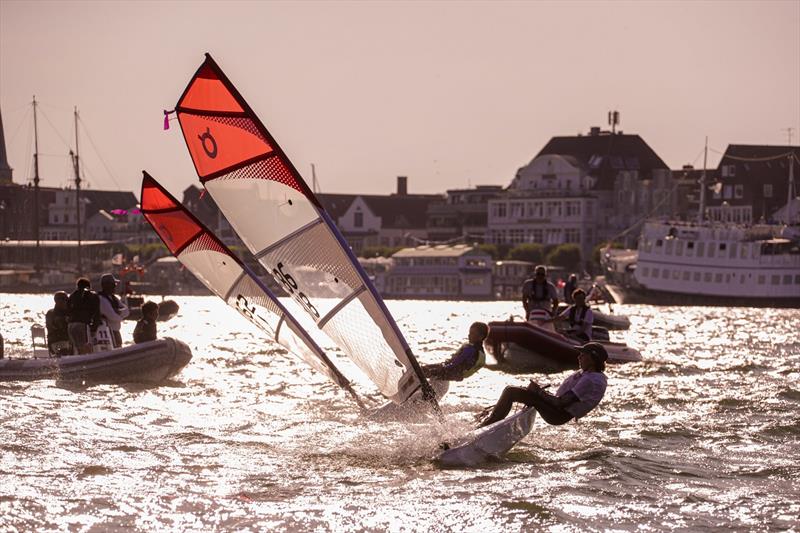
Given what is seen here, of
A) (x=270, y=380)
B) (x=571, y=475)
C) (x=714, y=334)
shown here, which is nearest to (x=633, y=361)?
(x=270, y=380)

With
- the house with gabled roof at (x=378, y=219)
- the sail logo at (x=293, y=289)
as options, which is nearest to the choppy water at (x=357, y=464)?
the sail logo at (x=293, y=289)

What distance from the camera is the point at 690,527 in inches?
415

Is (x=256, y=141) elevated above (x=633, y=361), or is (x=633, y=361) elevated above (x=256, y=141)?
(x=256, y=141)

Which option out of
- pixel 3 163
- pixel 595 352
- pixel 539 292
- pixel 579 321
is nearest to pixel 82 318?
pixel 595 352

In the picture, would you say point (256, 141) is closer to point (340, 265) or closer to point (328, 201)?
point (340, 265)

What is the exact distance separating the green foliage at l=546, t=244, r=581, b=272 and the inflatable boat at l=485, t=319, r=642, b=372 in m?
71.3

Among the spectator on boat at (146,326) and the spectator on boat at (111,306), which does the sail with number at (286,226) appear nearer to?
the spectator on boat at (111,306)

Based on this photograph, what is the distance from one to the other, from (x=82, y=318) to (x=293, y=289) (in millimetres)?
5887

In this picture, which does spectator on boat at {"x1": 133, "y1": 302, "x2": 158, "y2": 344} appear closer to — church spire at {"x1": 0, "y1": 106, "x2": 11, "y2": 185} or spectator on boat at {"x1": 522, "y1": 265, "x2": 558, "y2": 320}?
spectator on boat at {"x1": 522, "y1": 265, "x2": 558, "y2": 320}

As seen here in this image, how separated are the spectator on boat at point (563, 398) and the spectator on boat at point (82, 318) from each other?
23.1 feet

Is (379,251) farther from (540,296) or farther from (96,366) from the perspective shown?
(96,366)

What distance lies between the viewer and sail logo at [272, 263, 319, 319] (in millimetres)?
13156

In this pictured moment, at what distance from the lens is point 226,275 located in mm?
15266

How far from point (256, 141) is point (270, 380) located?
9166 millimetres
